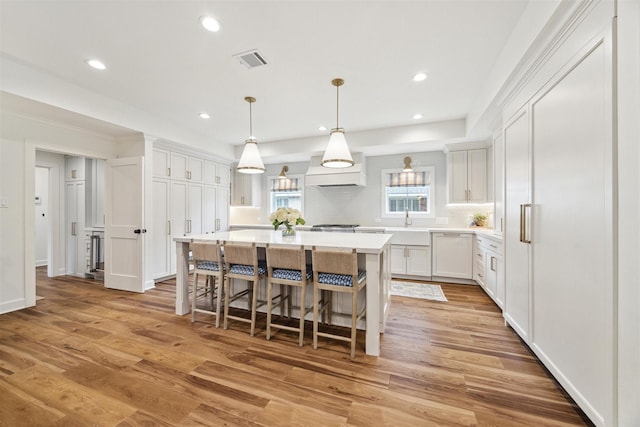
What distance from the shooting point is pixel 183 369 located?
207 centimetres

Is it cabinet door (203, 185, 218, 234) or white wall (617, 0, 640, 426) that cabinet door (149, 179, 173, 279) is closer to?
cabinet door (203, 185, 218, 234)

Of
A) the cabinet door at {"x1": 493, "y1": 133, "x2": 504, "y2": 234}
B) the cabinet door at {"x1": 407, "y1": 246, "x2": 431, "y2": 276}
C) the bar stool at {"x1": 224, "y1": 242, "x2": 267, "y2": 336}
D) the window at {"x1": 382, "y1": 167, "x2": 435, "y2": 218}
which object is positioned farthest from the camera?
the window at {"x1": 382, "y1": 167, "x2": 435, "y2": 218}

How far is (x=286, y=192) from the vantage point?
650 cm

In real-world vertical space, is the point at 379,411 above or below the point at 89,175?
below

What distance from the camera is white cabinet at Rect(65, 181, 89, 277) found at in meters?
5.06

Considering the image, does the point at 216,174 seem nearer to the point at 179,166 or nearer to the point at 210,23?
the point at 179,166

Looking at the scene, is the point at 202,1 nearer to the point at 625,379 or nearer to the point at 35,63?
the point at 35,63

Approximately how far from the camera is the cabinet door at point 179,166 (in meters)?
4.79

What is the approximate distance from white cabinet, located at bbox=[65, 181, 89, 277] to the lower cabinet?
598 centimetres

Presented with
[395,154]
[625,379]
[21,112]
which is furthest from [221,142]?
[625,379]

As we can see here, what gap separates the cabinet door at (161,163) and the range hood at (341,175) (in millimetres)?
2618

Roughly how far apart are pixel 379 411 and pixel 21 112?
16.6ft

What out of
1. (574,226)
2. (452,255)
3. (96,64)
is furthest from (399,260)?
(96,64)

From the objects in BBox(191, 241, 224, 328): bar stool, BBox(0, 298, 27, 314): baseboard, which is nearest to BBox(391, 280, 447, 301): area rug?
BBox(191, 241, 224, 328): bar stool
